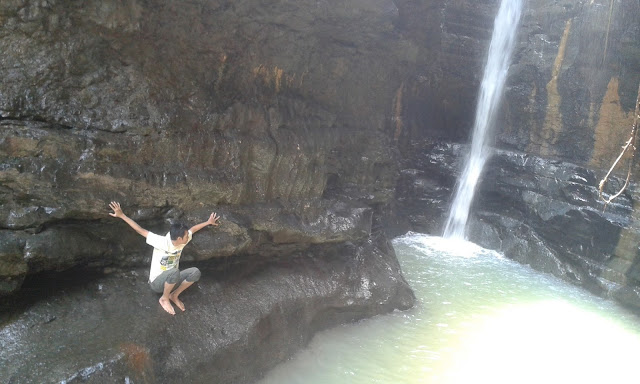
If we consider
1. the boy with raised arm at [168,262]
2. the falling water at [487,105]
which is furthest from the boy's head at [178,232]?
the falling water at [487,105]

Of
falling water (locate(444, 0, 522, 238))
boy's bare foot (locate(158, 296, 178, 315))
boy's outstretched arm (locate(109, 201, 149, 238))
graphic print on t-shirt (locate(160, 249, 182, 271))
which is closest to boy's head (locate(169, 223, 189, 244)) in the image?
graphic print on t-shirt (locate(160, 249, 182, 271))

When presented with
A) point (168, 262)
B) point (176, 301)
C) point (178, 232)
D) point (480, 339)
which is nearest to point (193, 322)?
point (176, 301)

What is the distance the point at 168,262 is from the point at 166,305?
46cm

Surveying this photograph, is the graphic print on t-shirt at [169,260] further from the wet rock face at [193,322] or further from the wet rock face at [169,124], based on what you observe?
the wet rock face at [169,124]

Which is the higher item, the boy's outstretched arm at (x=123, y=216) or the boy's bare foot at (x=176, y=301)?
the boy's outstretched arm at (x=123, y=216)

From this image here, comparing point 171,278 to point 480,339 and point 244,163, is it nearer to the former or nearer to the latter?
point 244,163

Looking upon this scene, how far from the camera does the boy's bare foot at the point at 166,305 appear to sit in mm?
4668

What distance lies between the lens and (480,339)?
6.52 m

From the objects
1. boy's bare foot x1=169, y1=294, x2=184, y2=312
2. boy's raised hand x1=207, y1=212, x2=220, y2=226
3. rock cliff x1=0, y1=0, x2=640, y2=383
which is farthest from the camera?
boy's raised hand x1=207, y1=212, x2=220, y2=226

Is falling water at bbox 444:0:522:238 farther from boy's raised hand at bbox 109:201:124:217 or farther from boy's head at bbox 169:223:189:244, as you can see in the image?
boy's raised hand at bbox 109:201:124:217

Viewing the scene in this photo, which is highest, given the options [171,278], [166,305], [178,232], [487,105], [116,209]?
[487,105]

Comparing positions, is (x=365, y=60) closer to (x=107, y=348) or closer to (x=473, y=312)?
(x=473, y=312)

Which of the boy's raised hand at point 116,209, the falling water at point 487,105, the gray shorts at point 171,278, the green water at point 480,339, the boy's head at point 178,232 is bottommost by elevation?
the green water at point 480,339

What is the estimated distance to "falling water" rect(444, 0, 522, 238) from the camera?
35.6 feet
